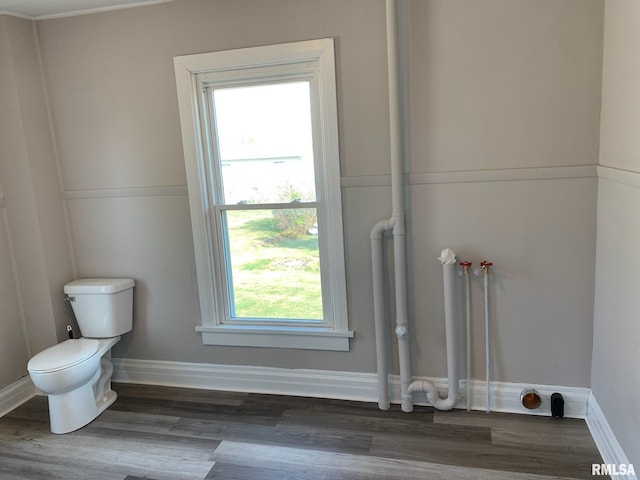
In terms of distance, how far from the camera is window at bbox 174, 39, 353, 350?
2539 mm

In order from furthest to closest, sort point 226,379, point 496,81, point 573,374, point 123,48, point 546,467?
point 226,379
point 123,48
point 573,374
point 496,81
point 546,467

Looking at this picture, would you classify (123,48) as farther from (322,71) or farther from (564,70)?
(564,70)

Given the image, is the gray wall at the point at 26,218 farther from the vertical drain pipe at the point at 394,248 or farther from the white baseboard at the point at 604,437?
the white baseboard at the point at 604,437

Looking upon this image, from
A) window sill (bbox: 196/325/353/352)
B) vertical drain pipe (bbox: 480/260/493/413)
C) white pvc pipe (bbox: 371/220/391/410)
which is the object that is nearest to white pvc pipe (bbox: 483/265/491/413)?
vertical drain pipe (bbox: 480/260/493/413)

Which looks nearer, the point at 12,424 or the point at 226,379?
the point at 12,424

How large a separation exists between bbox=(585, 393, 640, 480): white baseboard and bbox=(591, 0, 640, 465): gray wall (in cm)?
4

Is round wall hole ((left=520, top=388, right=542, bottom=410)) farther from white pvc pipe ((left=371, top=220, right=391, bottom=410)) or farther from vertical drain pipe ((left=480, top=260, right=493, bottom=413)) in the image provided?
white pvc pipe ((left=371, top=220, right=391, bottom=410))

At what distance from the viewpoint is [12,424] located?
2.72m

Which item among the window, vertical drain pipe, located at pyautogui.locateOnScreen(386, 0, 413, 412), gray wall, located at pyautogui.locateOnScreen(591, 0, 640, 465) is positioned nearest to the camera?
gray wall, located at pyautogui.locateOnScreen(591, 0, 640, 465)

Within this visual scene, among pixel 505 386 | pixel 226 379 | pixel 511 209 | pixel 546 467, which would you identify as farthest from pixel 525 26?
pixel 226 379

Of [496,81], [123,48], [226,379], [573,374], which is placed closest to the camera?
[496,81]

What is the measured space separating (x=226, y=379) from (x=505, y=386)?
1615 mm

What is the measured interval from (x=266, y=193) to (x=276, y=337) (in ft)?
2.76

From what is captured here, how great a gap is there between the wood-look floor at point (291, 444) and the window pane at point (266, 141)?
122 centimetres
